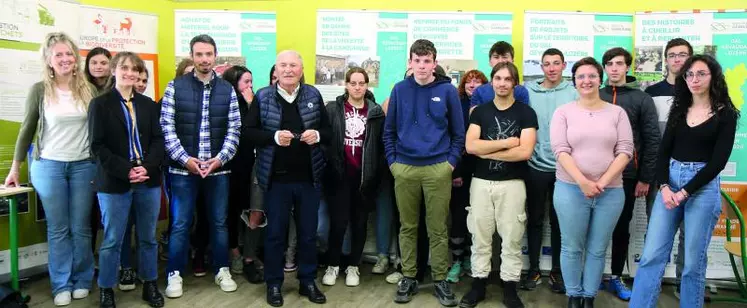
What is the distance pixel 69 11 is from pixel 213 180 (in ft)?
5.89

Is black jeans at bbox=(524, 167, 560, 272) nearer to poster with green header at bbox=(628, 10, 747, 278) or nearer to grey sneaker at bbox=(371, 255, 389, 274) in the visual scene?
poster with green header at bbox=(628, 10, 747, 278)

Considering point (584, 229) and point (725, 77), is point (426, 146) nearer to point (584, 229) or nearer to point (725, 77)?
point (584, 229)

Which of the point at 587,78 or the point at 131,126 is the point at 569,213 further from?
the point at 131,126

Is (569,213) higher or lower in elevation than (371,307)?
higher

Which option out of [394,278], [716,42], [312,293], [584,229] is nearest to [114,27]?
[312,293]

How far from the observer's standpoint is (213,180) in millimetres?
3369

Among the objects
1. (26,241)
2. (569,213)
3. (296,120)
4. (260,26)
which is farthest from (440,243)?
(26,241)

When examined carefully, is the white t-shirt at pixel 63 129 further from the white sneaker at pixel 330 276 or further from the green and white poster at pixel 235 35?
the white sneaker at pixel 330 276

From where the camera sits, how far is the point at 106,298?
3168 millimetres

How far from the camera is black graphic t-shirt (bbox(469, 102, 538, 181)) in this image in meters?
3.14

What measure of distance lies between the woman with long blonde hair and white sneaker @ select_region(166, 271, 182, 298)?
0.56m

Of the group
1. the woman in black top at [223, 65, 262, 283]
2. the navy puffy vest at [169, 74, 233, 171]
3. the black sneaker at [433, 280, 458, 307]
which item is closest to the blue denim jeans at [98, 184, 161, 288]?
the navy puffy vest at [169, 74, 233, 171]

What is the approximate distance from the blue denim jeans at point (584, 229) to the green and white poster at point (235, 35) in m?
2.79

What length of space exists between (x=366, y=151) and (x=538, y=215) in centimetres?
122
